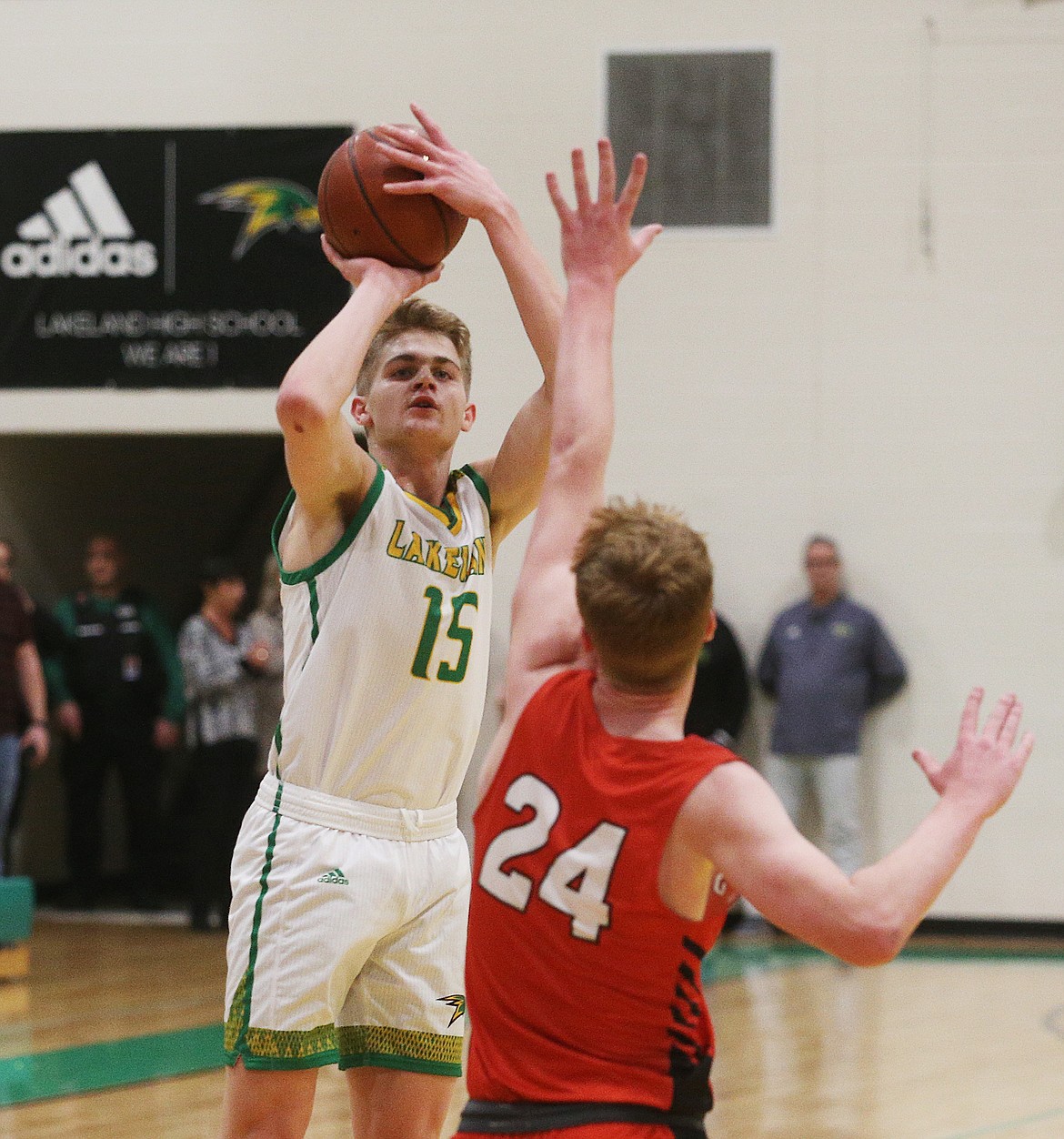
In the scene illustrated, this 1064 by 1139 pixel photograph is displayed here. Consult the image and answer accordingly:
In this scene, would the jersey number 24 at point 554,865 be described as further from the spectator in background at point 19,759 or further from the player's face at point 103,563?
the player's face at point 103,563

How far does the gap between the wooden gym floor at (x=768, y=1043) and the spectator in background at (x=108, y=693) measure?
3.30ft

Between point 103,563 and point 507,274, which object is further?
point 103,563

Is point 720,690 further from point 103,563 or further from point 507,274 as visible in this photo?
point 507,274

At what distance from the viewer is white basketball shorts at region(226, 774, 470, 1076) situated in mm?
2838

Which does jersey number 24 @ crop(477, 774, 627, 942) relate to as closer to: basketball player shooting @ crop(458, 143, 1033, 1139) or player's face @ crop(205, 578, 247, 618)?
basketball player shooting @ crop(458, 143, 1033, 1139)

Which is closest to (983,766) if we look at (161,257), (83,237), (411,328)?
(411,328)

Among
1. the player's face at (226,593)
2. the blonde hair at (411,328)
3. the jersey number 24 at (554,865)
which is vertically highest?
the blonde hair at (411,328)

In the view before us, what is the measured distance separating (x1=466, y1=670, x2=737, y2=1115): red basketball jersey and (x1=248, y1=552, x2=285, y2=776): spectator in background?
6.40m

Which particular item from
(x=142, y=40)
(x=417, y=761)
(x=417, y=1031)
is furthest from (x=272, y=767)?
(x=142, y=40)

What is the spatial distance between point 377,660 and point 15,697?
5508mm

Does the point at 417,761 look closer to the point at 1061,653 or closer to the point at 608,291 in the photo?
the point at 608,291

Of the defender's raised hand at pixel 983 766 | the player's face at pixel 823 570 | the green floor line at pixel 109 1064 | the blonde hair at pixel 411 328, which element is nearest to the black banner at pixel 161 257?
the player's face at pixel 823 570

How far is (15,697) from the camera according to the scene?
7953 mm

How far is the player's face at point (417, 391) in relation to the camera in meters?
3.13
